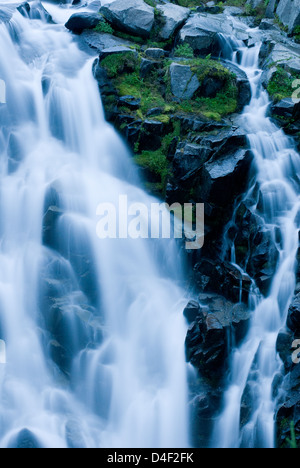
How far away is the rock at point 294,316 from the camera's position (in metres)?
6.73

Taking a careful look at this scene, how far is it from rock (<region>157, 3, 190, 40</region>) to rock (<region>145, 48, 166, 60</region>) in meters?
1.20

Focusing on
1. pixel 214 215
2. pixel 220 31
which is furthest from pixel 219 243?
pixel 220 31

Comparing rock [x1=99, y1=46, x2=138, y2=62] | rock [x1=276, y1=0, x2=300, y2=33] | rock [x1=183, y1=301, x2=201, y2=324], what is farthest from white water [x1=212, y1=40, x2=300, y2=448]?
rock [x1=276, y1=0, x2=300, y2=33]

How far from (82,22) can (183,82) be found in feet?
14.9

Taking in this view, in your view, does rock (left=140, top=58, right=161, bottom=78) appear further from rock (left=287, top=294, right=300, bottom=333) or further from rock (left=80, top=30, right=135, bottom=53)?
rock (left=287, top=294, right=300, bottom=333)

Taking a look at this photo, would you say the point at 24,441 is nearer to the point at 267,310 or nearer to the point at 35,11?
the point at 267,310

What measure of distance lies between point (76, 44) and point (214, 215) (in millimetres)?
7589

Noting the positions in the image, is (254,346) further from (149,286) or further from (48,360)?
(48,360)

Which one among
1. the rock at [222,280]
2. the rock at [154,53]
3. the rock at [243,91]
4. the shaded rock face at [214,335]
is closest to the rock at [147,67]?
the rock at [154,53]

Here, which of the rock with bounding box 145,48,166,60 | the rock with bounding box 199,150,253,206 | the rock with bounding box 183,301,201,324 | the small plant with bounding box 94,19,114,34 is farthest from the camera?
the small plant with bounding box 94,19,114,34

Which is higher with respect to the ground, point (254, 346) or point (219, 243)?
point (219, 243)

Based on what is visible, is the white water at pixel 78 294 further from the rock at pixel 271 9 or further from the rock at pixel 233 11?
the rock at pixel 271 9

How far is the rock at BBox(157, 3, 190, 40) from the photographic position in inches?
496

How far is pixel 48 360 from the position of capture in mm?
7512
